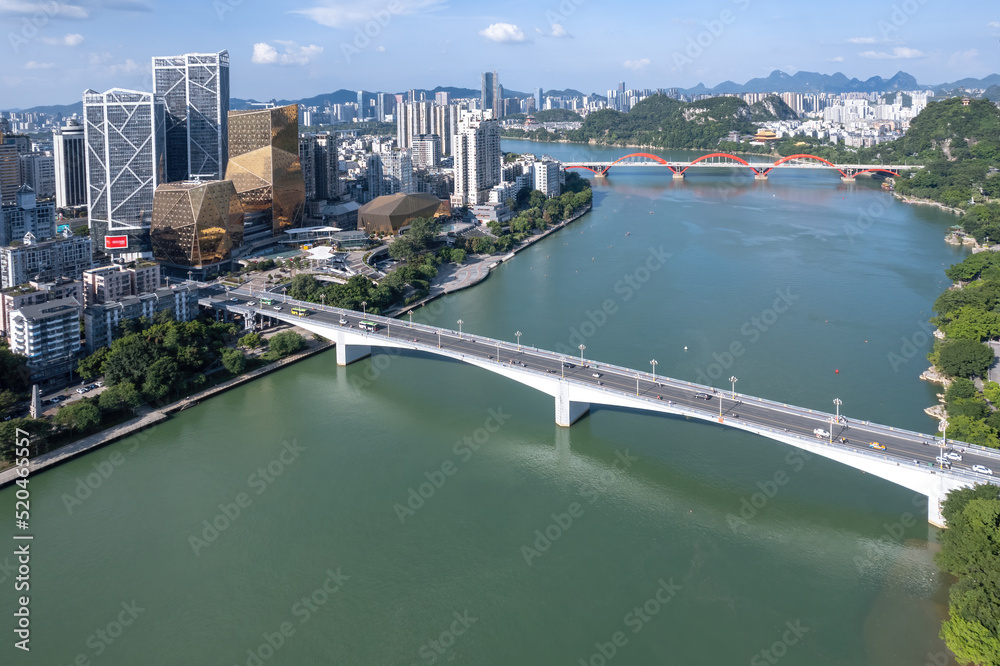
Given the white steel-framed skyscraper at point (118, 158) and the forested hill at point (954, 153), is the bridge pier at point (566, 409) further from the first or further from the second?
the forested hill at point (954, 153)

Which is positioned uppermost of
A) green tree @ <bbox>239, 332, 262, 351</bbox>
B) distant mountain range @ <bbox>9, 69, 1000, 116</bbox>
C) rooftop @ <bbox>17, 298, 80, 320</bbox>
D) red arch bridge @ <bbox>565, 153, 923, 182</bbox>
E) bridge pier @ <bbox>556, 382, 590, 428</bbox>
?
distant mountain range @ <bbox>9, 69, 1000, 116</bbox>

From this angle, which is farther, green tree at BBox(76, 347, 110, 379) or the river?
green tree at BBox(76, 347, 110, 379)

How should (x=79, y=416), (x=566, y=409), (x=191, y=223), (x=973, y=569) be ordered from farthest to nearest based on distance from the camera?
(x=191, y=223), (x=566, y=409), (x=79, y=416), (x=973, y=569)

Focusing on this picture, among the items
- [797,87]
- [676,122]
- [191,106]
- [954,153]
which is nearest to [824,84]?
[797,87]

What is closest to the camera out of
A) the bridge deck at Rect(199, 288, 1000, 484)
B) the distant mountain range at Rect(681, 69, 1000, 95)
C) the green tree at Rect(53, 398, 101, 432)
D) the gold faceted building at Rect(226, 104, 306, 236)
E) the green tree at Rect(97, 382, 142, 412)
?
the bridge deck at Rect(199, 288, 1000, 484)

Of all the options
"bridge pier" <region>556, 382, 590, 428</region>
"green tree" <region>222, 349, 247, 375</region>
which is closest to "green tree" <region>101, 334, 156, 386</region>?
"green tree" <region>222, 349, 247, 375</region>

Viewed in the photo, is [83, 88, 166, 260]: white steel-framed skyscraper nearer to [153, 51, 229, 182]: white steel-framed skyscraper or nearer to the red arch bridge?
[153, 51, 229, 182]: white steel-framed skyscraper

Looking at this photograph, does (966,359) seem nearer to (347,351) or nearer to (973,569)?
(973,569)
